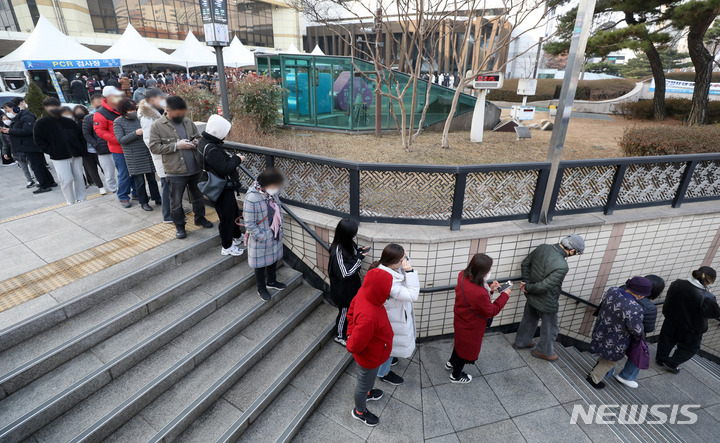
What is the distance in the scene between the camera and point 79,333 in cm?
334

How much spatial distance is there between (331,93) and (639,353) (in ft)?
35.6

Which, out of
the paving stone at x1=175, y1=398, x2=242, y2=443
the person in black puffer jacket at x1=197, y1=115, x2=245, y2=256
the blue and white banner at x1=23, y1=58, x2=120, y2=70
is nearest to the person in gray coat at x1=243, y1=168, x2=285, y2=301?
the person in black puffer jacket at x1=197, y1=115, x2=245, y2=256

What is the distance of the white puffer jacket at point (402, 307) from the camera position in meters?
3.16

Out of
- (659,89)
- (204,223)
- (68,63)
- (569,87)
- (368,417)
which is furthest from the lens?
(659,89)

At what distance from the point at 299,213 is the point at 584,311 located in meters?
4.53

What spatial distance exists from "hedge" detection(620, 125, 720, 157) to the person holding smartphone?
530 cm

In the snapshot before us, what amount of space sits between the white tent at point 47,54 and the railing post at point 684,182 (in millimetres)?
18565

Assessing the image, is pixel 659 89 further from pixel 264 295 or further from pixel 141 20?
pixel 141 20

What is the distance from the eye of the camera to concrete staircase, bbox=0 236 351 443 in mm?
2893

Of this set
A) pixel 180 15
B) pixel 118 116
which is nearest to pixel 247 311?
pixel 118 116

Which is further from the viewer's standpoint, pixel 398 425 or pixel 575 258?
pixel 575 258

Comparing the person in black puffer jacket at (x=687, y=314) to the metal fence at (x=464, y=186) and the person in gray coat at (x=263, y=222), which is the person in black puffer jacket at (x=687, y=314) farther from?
the person in gray coat at (x=263, y=222)

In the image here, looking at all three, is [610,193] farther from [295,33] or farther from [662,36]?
[295,33]

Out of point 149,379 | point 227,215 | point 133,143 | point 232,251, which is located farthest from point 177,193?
point 149,379
